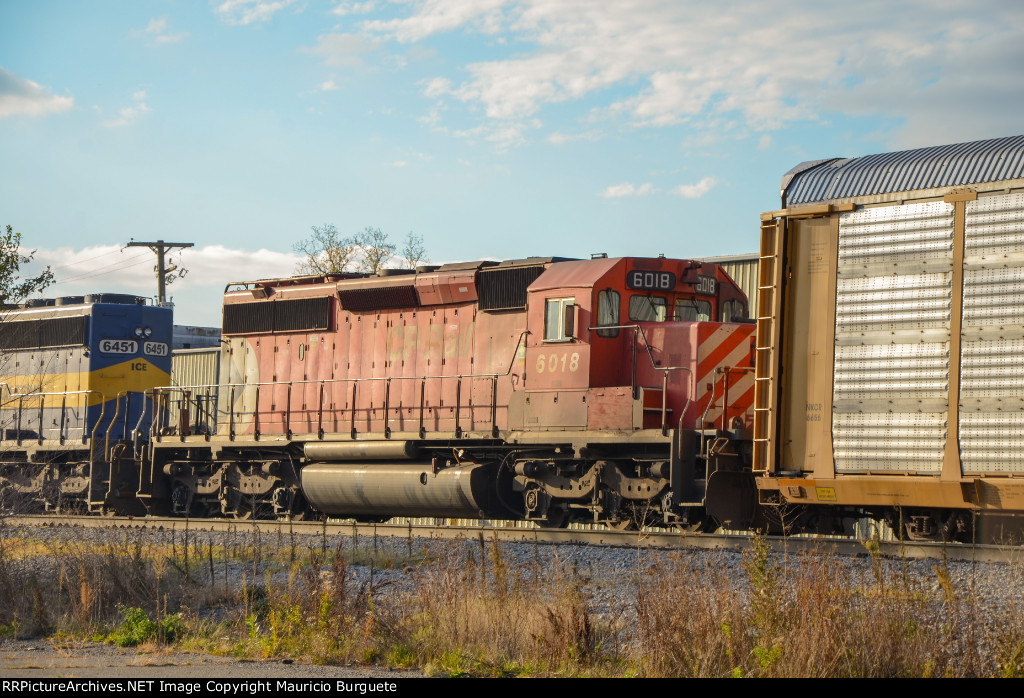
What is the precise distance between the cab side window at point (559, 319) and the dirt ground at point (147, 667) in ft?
26.1

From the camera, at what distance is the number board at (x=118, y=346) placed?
2395 centimetres

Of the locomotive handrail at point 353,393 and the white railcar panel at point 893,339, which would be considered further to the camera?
the locomotive handrail at point 353,393

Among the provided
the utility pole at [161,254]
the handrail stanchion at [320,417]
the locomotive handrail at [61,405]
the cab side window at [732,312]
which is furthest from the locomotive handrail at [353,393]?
the utility pole at [161,254]

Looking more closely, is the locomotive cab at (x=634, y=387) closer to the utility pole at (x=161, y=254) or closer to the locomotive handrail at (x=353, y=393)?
the locomotive handrail at (x=353, y=393)

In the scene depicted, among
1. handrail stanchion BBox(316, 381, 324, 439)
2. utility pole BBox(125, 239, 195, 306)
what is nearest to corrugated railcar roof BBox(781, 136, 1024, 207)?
handrail stanchion BBox(316, 381, 324, 439)

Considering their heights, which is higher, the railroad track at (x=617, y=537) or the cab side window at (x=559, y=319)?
the cab side window at (x=559, y=319)

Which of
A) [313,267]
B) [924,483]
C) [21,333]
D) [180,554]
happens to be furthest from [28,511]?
[313,267]

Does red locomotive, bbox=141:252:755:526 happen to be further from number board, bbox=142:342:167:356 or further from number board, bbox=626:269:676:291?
number board, bbox=142:342:167:356

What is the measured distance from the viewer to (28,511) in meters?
24.1

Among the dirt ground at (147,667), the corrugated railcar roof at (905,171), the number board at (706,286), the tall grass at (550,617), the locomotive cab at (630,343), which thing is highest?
the corrugated railcar roof at (905,171)

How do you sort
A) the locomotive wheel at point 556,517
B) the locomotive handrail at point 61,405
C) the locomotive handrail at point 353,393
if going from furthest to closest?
the locomotive handrail at point 61,405 → the locomotive handrail at point 353,393 → the locomotive wheel at point 556,517

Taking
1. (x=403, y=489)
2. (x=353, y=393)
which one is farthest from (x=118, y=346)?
(x=403, y=489)

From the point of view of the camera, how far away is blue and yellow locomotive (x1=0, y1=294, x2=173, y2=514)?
22.9m
